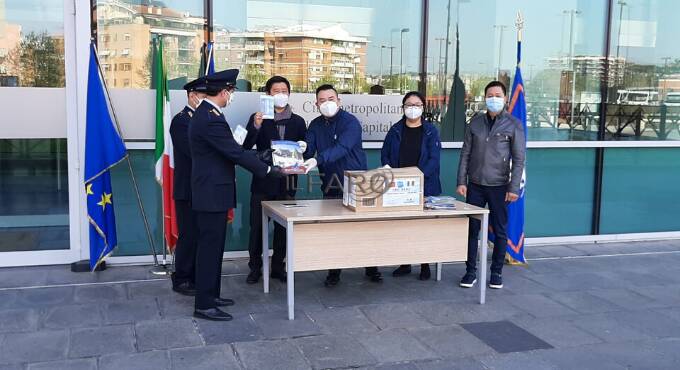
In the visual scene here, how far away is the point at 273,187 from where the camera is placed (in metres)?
5.03

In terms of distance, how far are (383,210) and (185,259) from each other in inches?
60.7

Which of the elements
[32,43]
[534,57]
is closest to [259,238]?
[32,43]

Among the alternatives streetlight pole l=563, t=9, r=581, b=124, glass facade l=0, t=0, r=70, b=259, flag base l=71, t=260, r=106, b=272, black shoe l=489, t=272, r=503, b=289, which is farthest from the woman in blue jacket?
glass facade l=0, t=0, r=70, b=259

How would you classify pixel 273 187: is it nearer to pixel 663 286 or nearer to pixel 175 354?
pixel 175 354

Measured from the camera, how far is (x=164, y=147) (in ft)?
16.6

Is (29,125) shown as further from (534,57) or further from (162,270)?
(534,57)

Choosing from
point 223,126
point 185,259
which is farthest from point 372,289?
point 223,126

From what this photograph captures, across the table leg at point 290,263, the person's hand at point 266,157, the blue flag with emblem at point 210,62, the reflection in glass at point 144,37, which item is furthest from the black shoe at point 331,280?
the reflection in glass at point 144,37

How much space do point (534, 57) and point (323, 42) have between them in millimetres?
2152

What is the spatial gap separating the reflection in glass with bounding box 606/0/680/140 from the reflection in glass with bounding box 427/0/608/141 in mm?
185

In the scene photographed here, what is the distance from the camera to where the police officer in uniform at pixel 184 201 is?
4555 millimetres

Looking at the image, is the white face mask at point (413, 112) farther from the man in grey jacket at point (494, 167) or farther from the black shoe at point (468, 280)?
the black shoe at point (468, 280)

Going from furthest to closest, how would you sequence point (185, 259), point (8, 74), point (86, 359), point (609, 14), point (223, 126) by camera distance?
point (609, 14), point (8, 74), point (185, 259), point (223, 126), point (86, 359)

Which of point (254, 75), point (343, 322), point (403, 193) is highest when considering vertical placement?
point (254, 75)
